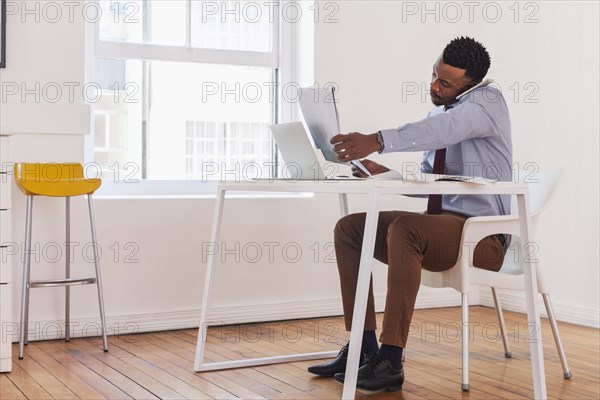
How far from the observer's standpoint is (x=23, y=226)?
3332mm

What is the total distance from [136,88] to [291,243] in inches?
40.8

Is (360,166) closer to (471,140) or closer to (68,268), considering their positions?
(471,140)

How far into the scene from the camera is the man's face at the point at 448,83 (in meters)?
2.67

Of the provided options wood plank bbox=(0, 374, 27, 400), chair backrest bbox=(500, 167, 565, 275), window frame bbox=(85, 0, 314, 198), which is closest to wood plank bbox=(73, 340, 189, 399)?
wood plank bbox=(0, 374, 27, 400)

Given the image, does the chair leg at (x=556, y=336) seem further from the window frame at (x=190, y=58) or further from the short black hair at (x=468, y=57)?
the window frame at (x=190, y=58)

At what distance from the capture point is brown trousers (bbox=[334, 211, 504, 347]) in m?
2.36

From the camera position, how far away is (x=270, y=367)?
9.43ft

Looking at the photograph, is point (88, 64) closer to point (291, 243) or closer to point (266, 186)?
point (291, 243)

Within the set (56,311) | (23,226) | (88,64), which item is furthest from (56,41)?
(56,311)

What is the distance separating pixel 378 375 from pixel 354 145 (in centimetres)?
72

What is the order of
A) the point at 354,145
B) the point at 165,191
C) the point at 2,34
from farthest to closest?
the point at 165,191
the point at 2,34
the point at 354,145

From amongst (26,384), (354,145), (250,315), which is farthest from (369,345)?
(250,315)

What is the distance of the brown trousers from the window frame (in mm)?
1308

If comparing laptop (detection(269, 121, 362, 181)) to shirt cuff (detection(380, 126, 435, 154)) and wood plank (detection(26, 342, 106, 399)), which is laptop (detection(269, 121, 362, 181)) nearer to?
shirt cuff (detection(380, 126, 435, 154))
